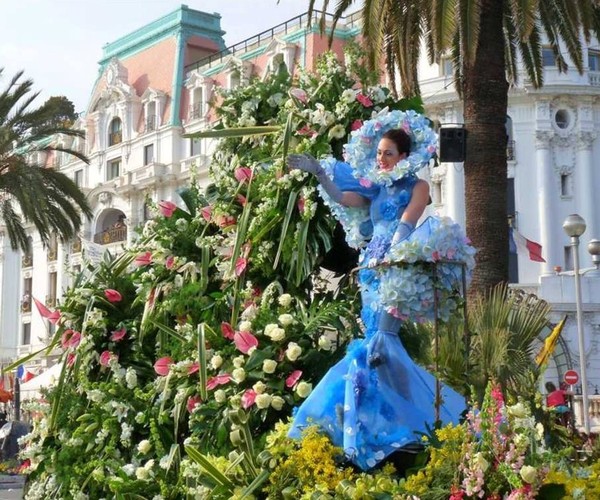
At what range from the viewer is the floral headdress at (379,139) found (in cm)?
604

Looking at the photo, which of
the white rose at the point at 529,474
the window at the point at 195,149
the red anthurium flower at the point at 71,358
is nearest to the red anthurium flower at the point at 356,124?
the red anthurium flower at the point at 71,358

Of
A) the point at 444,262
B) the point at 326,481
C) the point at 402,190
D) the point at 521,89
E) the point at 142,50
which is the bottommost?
the point at 326,481

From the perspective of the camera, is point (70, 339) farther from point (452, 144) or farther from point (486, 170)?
point (486, 170)

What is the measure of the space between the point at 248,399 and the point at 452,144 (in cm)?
683

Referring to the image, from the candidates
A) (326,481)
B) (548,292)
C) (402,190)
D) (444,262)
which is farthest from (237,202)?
(548,292)

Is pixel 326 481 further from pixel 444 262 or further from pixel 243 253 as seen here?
pixel 243 253

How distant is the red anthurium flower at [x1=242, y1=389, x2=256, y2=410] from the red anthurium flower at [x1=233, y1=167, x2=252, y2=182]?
57.0 inches

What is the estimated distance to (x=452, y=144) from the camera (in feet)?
39.5

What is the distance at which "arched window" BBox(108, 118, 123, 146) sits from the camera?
51.4 metres

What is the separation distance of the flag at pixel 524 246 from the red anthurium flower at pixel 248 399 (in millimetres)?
24156

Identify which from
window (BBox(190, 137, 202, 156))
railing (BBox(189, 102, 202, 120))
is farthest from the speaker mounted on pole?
railing (BBox(189, 102, 202, 120))

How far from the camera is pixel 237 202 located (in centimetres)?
672

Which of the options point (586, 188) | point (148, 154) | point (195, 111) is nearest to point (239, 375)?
point (586, 188)

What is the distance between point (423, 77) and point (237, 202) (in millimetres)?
33416
